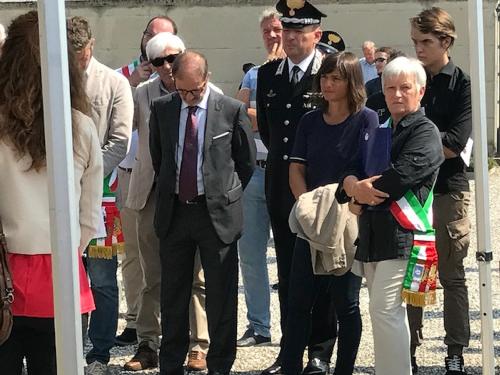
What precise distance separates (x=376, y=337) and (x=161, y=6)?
34.7 ft

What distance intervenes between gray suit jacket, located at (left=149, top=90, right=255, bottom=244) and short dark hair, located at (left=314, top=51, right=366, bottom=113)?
0.58m

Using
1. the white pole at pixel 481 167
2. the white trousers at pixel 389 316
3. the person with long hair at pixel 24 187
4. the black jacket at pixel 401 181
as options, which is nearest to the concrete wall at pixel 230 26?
the black jacket at pixel 401 181

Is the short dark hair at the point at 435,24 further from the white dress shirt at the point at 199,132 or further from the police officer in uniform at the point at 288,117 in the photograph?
the white dress shirt at the point at 199,132

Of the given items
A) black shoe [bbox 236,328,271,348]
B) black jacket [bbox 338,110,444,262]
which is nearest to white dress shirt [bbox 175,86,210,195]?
black jacket [bbox 338,110,444,262]

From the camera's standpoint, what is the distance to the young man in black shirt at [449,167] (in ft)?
19.0

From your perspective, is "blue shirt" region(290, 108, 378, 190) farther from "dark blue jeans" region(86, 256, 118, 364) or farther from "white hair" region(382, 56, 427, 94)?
"dark blue jeans" region(86, 256, 118, 364)

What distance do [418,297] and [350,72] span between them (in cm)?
126

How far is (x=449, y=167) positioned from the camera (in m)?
5.92

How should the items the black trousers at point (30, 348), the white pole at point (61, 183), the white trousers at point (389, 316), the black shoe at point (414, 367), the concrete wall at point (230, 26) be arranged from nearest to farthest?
the white pole at point (61, 183)
the black trousers at point (30, 348)
the white trousers at point (389, 316)
the black shoe at point (414, 367)
the concrete wall at point (230, 26)

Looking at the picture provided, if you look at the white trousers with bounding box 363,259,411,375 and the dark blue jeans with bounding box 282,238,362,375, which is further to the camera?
the dark blue jeans with bounding box 282,238,362,375

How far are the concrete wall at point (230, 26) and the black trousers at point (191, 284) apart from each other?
31.2 ft

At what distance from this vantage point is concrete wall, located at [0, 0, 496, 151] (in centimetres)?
1501

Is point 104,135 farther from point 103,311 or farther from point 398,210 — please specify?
point 398,210

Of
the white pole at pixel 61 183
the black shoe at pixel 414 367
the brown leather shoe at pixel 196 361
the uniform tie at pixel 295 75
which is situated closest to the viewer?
the white pole at pixel 61 183
